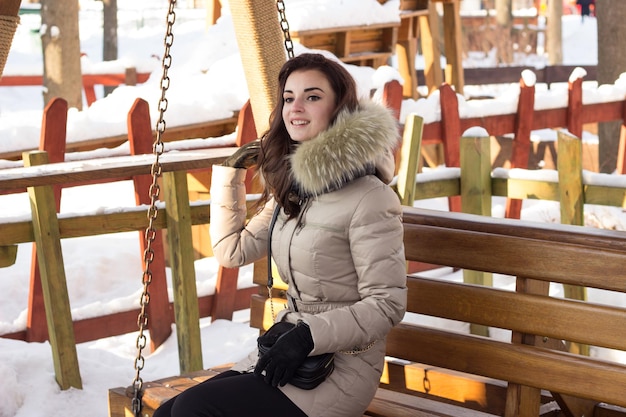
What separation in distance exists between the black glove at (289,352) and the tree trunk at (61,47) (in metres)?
7.12

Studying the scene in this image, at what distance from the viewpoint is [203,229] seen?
6.75 metres

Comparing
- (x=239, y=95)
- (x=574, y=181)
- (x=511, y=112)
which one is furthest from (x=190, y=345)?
(x=511, y=112)

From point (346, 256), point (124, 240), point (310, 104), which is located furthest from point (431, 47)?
Answer: point (346, 256)

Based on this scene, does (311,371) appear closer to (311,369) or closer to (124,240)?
(311,369)

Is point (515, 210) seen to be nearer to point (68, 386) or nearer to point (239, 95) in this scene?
point (239, 95)

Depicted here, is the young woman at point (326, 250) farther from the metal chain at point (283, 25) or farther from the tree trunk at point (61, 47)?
the tree trunk at point (61, 47)

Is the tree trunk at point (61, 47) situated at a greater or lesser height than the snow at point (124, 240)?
greater

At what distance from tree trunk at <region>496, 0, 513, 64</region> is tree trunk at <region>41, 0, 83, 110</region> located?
1447cm

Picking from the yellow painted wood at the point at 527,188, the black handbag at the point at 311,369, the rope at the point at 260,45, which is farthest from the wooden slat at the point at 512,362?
the yellow painted wood at the point at 527,188

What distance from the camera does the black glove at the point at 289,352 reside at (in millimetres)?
2650

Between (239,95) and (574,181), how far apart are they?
2628mm

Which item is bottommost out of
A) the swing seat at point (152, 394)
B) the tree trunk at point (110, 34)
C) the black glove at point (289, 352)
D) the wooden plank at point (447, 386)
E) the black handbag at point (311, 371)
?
the wooden plank at point (447, 386)

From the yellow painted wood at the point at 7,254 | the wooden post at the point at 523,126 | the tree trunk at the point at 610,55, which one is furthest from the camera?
the tree trunk at the point at 610,55

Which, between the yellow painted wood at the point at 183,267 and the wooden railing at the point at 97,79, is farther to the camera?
the wooden railing at the point at 97,79
